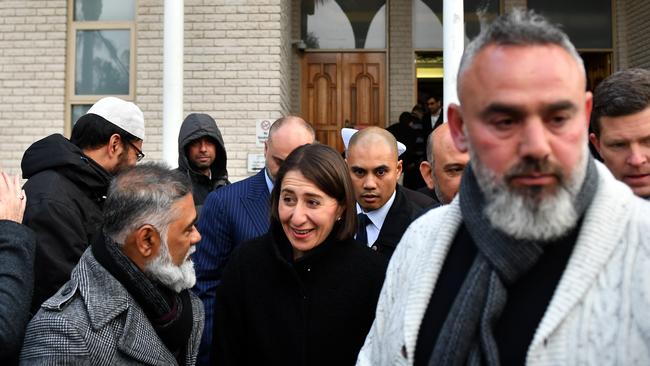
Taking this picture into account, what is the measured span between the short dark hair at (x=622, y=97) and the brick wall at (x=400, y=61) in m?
8.39

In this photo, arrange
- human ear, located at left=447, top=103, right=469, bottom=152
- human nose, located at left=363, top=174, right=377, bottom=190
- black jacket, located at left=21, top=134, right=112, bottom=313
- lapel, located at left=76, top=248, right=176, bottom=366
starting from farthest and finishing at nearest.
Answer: human nose, located at left=363, top=174, right=377, bottom=190 < black jacket, located at left=21, top=134, right=112, bottom=313 < lapel, located at left=76, top=248, right=176, bottom=366 < human ear, located at left=447, top=103, right=469, bottom=152

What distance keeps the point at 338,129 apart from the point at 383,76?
1.12 metres

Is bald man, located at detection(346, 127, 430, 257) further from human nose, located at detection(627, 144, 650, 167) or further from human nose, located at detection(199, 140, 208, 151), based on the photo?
human nose, located at detection(199, 140, 208, 151)

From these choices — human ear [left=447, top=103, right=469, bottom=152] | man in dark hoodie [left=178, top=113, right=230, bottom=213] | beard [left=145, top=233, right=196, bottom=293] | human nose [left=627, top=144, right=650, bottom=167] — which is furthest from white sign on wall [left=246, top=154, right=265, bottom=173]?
human ear [left=447, top=103, right=469, bottom=152]

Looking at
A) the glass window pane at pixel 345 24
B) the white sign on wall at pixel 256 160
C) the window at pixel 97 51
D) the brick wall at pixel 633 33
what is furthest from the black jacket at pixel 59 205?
the brick wall at pixel 633 33

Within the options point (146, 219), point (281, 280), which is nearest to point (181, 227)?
point (146, 219)

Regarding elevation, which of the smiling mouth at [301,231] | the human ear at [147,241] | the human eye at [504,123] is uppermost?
the human eye at [504,123]

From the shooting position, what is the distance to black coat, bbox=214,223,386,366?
2.60 metres

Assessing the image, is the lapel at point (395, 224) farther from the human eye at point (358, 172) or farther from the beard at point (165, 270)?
the beard at point (165, 270)

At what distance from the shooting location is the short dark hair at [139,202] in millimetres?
2648

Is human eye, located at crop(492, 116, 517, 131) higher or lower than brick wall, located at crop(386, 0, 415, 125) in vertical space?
lower

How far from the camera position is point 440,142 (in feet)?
11.1

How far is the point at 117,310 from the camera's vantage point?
8.14 ft

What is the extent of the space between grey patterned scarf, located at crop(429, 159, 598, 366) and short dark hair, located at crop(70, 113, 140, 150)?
2587 millimetres
